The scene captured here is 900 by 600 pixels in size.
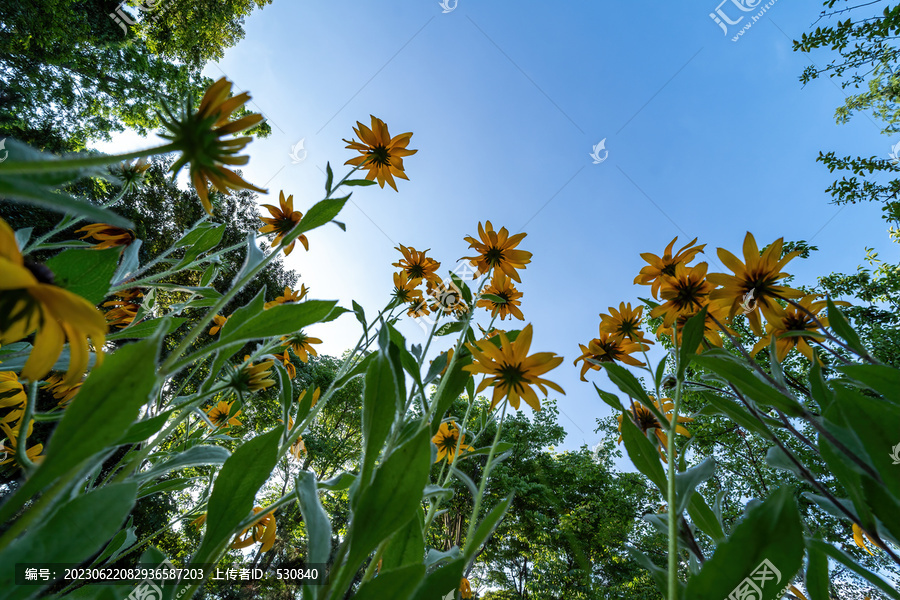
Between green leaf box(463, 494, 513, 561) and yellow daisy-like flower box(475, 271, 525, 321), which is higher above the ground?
yellow daisy-like flower box(475, 271, 525, 321)

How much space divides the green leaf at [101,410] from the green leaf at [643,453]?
1.47 feet

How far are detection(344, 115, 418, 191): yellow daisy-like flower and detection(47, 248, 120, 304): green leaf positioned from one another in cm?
68

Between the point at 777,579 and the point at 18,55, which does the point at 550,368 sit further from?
the point at 18,55

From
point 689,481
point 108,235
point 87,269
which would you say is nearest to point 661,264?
point 689,481

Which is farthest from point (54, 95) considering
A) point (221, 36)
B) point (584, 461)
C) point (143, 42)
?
point (584, 461)

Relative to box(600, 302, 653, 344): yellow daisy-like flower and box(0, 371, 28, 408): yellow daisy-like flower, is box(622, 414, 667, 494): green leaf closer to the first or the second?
box(600, 302, 653, 344): yellow daisy-like flower

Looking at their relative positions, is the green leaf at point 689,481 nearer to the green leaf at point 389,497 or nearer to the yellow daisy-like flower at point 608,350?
the green leaf at point 389,497

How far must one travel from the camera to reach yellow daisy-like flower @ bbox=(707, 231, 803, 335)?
0.63 m

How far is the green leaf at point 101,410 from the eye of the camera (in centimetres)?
21

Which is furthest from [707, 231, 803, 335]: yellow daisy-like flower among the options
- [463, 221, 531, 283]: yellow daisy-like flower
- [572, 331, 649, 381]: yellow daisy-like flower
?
[463, 221, 531, 283]: yellow daisy-like flower

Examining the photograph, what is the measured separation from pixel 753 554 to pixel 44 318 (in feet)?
1.49

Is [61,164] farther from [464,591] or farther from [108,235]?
[464,591]
